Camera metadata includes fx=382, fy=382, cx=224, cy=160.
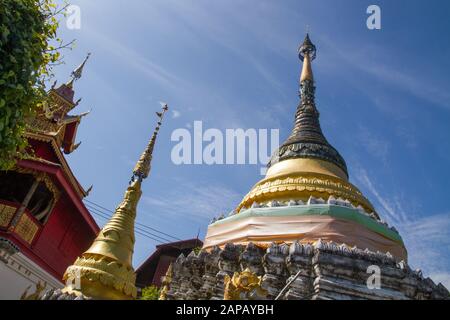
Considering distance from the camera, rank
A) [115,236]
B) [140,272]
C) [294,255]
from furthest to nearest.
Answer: [140,272], [115,236], [294,255]

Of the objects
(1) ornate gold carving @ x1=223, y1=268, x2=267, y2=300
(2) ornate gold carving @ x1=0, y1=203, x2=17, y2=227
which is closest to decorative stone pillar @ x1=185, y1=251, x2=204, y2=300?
(1) ornate gold carving @ x1=223, y1=268, x2=267, y2=300

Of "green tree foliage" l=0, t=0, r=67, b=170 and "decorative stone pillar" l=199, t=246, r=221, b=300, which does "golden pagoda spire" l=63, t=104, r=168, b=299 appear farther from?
"green tree foliage" l=0, t=0, r=67, b=170

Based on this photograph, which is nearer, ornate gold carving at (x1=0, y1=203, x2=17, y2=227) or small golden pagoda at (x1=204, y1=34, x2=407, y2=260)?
small golden pagoda at (x1=204, y1=34, x2=407, y2=260)

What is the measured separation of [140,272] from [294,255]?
18.3m

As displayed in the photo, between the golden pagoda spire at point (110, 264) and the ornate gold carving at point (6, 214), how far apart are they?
11.6ft

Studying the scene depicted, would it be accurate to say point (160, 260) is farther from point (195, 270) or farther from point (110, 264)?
point (110, 264)

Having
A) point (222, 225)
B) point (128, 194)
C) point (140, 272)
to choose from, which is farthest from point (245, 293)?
point (140, 272)

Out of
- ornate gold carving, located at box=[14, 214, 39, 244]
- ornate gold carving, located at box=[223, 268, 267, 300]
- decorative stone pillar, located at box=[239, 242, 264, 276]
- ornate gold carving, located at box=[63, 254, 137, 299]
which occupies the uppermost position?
ornate gold carving, located at box=[14, 214, 39, 244]

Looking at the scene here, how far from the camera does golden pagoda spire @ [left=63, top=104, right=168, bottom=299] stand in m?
8.92

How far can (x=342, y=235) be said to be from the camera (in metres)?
9.43

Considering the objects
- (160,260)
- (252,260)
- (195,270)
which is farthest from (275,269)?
(160,260)

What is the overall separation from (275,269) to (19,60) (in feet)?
20.3

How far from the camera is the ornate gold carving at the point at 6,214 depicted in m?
11.7
